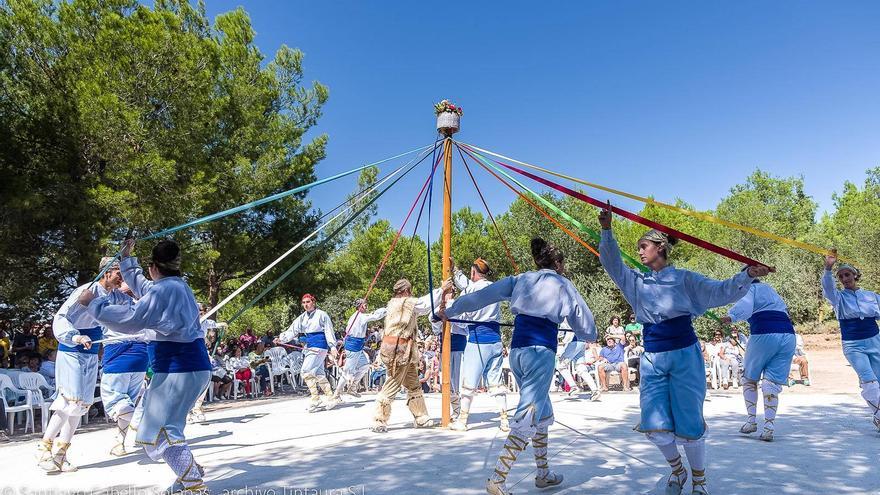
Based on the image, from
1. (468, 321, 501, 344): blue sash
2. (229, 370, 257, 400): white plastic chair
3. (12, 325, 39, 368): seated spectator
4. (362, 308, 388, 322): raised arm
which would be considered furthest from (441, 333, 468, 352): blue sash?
(229, 370, 257, 400): white plastic chair

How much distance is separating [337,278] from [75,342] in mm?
13994

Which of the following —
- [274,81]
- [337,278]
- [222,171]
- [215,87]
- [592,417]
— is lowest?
[592,417]

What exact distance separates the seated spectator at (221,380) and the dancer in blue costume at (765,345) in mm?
11771

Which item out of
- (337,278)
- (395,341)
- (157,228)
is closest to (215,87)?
(157,228)

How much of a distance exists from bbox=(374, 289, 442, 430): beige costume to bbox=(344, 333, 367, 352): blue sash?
3.39 meters

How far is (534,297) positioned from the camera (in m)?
4.79

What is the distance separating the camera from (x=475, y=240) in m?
37.2

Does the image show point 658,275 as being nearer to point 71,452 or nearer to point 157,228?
point 71,452

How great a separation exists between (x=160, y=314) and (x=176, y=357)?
36 cm

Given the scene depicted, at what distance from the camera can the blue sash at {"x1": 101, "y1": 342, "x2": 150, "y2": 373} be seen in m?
6.46

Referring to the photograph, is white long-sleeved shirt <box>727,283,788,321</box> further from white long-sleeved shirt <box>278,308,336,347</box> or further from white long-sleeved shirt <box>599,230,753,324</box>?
white long-sleeved shirt <box>278,308,336,347</box>

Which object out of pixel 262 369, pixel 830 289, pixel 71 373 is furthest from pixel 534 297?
pixel 262 369

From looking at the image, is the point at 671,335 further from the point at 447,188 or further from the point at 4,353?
the point at 4,353

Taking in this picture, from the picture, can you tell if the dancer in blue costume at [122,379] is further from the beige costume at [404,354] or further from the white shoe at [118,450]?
the beige costume at [404,354]
